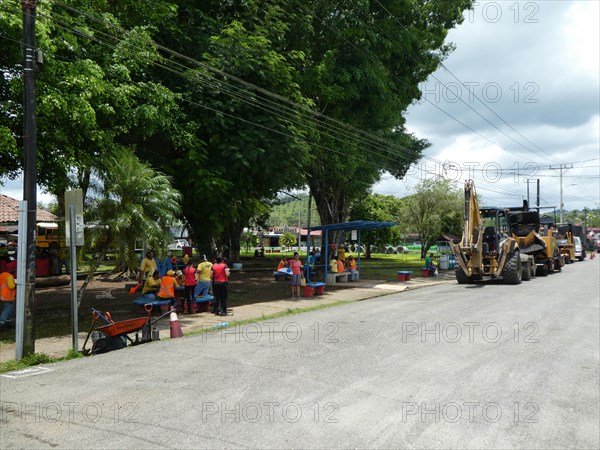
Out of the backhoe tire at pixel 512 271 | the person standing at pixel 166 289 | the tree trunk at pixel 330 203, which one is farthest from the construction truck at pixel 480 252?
the person standing at pixel 166 289

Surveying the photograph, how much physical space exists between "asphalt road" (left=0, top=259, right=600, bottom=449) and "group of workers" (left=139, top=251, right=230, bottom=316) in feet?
8.29

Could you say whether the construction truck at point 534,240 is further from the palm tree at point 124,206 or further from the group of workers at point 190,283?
the palm tree at point 124,206

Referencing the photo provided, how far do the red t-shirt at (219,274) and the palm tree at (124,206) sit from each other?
1.86 m

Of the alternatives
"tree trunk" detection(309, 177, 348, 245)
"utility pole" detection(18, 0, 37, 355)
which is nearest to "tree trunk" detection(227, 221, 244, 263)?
"tree trunk" detection(309, 177, 348, 245)

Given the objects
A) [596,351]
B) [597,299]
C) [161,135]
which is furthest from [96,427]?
[597,299]

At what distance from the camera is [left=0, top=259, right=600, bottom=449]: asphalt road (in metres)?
4.76

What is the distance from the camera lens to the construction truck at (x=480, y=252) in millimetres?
19391

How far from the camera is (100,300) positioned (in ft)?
53.2

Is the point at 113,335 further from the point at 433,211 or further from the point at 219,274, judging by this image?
the point at 433,211

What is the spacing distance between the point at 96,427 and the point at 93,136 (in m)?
7.74

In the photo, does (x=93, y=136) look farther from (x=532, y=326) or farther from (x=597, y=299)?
(x=597, y=299)

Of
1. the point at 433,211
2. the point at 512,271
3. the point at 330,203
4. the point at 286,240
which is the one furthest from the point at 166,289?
the point at 286,240

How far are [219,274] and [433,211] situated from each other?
31.2 metres

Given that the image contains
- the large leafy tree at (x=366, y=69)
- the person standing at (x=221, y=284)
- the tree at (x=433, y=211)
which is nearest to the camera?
the person standing at (x=221, y=284)
